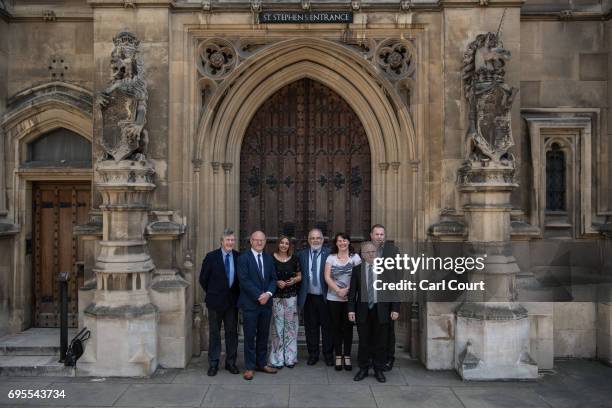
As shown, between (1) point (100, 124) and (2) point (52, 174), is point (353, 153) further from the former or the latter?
(2) point (52, 174)

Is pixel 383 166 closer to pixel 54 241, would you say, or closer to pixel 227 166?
pixel 227 166

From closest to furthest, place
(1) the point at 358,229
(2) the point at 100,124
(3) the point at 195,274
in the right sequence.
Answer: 1. (2) the point at 100,124
2. (3) the point at 195,274
3. (1) the point at 358,229

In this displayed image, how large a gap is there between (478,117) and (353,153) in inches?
74.5

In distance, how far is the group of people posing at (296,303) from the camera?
6320mm

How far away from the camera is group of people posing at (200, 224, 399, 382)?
6320 mm

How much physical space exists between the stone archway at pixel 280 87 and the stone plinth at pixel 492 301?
0.97 meters

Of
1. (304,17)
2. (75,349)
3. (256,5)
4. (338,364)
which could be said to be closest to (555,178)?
(338,364)

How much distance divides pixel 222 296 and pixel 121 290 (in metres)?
1.24

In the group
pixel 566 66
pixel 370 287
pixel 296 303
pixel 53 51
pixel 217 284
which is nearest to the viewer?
pixel 370 287

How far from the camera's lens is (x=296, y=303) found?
22.0 ft

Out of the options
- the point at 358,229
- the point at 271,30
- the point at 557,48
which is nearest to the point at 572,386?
the point at 358,229

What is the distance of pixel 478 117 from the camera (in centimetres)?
654

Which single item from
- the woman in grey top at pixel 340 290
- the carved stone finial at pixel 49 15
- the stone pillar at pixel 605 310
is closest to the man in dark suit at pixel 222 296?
the woman in grey top at pixel 340 290

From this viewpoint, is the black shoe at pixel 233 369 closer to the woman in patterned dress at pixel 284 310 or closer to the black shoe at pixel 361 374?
the woman in patterned dress at pixel 284 310
